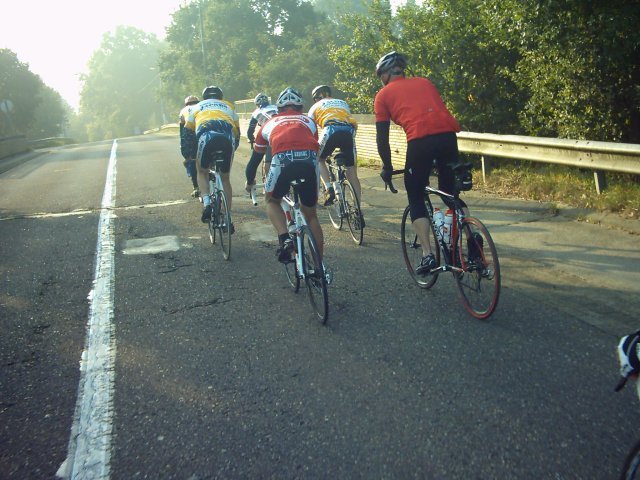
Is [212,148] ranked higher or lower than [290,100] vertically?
lower

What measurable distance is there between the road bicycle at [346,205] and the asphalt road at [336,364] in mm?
263

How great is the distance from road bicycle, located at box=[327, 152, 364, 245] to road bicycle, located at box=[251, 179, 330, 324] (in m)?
2.14

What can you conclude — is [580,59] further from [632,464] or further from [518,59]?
[632,464]

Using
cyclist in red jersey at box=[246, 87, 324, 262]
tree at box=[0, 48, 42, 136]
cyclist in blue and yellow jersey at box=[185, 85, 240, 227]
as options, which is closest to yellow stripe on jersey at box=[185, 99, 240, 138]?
cyclist in blue and yellow jersey at box=[185, 85, 240, 227]

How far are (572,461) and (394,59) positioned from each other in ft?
12.2

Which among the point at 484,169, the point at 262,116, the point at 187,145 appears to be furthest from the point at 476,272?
the point at 484,169

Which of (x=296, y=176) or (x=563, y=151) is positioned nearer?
(x=296, y=176)

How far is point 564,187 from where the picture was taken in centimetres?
870

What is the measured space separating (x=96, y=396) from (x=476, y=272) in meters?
2.95

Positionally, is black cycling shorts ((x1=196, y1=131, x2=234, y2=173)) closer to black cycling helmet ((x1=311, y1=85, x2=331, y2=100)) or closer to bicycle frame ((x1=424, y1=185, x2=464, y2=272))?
black cycling helmet ((x1=311, y1=85, x2=331, y2=100))

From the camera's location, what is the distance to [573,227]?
23.7 ft

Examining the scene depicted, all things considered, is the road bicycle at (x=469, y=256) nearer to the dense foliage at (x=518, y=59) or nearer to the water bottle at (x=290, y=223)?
the water bottle at (x=290, y=223)

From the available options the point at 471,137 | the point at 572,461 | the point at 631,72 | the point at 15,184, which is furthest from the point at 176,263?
the point at 15,184

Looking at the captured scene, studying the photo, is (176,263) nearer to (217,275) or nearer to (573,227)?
(217,275)
